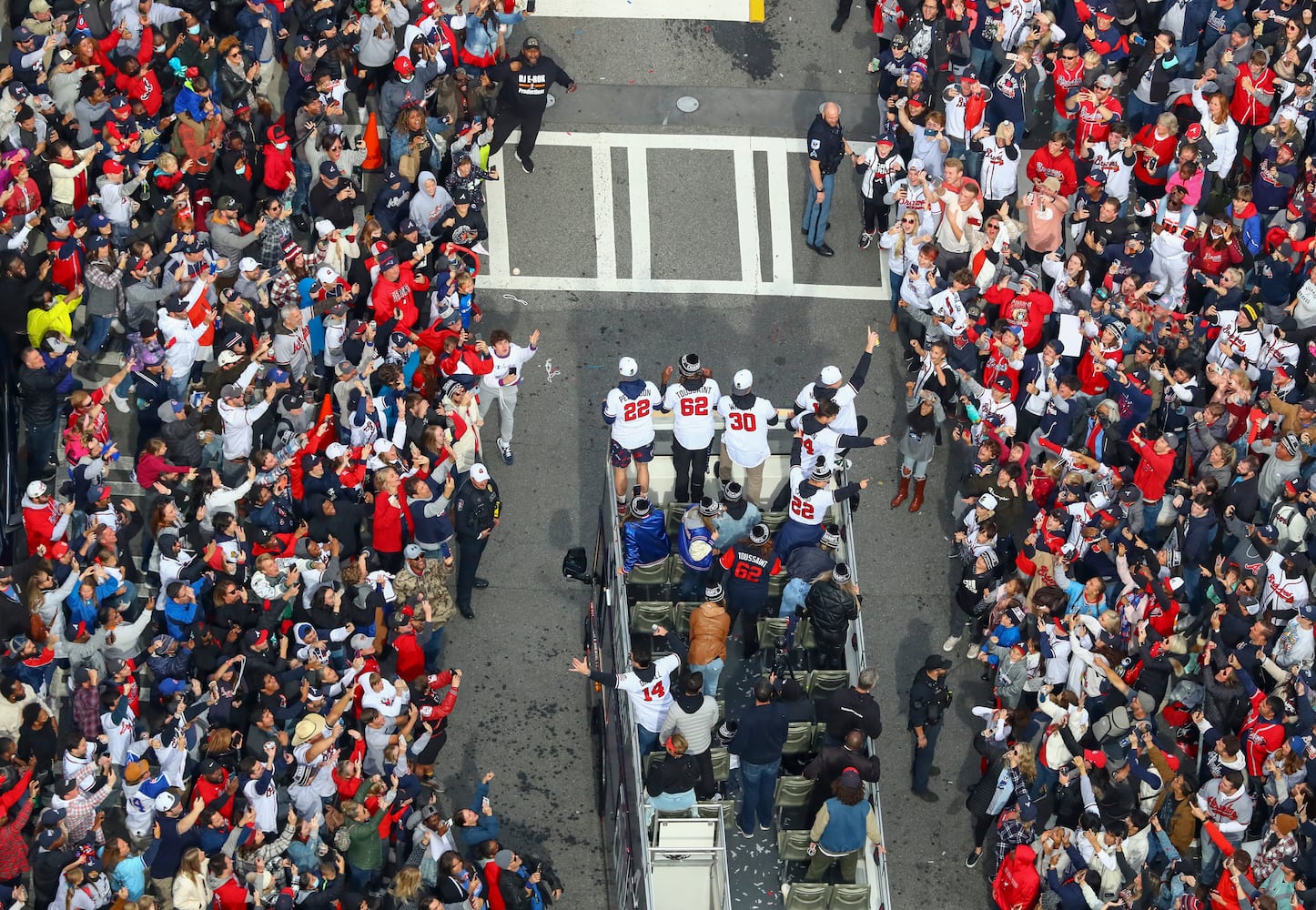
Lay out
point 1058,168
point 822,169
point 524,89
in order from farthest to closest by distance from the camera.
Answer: point 524,89, point 822,169, point 1058,168

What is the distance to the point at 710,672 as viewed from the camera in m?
20.8

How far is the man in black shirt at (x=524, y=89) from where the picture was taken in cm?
2520

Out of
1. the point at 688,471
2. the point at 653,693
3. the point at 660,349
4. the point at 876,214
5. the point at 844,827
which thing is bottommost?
the point at 844,827

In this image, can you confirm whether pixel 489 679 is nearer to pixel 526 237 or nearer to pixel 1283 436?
pixel 526 237

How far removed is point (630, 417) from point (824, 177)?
4932mm

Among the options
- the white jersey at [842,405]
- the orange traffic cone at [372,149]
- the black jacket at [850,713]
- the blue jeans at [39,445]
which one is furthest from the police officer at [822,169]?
the blue jeans at [39,445]

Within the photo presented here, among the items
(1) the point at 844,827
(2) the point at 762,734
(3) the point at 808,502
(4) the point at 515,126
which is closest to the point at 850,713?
(2) the point at 762,734

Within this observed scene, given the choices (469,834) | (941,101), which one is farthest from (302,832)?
(941,101)

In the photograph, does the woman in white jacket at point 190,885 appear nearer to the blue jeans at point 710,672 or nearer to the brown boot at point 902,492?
the blue jeans at point 710,672

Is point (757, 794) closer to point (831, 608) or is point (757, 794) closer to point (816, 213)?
point (831, 608)

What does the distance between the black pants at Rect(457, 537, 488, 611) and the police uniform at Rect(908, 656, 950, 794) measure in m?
4.43

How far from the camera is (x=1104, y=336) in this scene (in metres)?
22.3

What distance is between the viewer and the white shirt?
74.1 feet

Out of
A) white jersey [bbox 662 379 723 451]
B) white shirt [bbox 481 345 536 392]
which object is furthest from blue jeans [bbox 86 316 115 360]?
white jersey [bbox 662 379 723 451]
